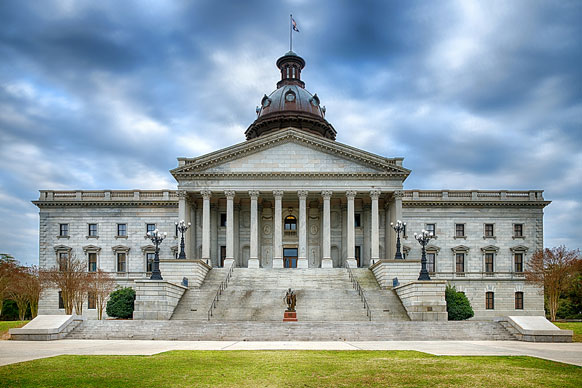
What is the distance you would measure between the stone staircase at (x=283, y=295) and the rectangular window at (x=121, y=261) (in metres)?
17.0

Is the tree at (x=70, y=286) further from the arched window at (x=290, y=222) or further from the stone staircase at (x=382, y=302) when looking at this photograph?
the stone staircase at (x=382, y=302)

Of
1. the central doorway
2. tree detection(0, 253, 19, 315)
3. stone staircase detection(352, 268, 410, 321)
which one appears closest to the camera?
stone staircase detection(352, 268, 410, 321)

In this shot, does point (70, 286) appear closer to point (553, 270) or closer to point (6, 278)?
point (6, 278)

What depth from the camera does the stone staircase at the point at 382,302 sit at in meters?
35.4

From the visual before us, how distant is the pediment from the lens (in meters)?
51.7

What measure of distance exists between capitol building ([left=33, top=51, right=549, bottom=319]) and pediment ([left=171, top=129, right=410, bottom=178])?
0.10m

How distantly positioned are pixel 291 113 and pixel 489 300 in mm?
31496

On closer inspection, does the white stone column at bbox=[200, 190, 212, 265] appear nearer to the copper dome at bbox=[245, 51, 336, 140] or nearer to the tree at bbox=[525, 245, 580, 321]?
the copper dome at bbox=[245, 51, 336, 140]

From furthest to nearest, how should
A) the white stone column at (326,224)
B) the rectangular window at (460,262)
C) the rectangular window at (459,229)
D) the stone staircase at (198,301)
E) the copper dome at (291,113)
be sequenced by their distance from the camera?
the copper dome at (291,113) → the rectangular window at (459,229) → the rectangular window at (460,262) → the white stone column at (326,224) → the stone staircase at (198,301)

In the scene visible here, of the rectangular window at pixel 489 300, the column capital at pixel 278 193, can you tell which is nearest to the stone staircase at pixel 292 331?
the column capital at pixel 278 193

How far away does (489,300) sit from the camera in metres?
56.8

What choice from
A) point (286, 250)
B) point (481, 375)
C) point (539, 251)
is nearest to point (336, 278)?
point (286, 250)

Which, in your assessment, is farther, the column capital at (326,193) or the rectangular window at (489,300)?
the rectangular window at (489,300)

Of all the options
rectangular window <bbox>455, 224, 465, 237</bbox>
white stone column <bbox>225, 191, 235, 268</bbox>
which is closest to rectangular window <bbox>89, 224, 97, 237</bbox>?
white stone column <bbox>225, 191, 235, 268</bbox>
